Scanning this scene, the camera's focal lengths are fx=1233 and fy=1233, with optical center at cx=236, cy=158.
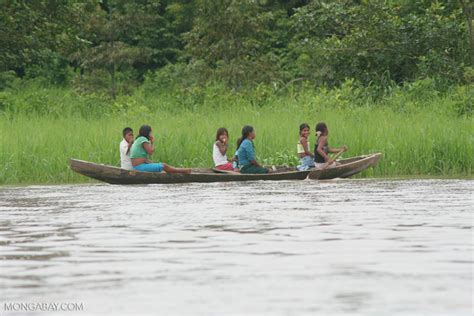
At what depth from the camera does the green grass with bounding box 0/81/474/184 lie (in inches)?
755

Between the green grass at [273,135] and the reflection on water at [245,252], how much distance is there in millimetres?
3702

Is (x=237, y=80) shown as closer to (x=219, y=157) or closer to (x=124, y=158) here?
(x=219, y=157)

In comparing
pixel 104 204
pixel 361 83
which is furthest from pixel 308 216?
pixel 361 83

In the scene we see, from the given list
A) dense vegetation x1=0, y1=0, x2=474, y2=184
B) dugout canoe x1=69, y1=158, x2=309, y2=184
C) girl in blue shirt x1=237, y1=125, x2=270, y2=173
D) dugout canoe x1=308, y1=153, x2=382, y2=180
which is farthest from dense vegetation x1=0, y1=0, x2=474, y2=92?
dugout canoe x1=69, y1=158, x2=309, y2=184

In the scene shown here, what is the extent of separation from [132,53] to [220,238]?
25301mm

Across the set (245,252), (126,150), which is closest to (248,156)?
(126,150)

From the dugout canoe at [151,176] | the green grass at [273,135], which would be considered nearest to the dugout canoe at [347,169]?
the dugout canoe at [151,176]

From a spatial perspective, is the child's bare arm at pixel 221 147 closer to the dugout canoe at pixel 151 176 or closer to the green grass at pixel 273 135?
the dugout canoe at pixel 151 176

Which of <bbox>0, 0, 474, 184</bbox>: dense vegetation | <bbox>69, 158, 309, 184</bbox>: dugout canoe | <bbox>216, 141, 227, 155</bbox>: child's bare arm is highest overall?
<bbox>0, 0, 474, 184</bbox>: dense vegetation

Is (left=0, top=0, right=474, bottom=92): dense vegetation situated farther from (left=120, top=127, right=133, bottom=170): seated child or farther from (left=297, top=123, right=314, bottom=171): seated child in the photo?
(left=120, top=127, right=133, bottom=170): seated child

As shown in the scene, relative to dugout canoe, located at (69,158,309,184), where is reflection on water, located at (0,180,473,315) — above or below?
below

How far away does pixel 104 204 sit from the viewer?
47.2ft

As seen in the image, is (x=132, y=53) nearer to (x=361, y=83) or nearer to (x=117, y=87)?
(x=117, y=87)

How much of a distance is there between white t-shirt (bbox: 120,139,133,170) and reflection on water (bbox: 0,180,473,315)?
3297 millimetres
